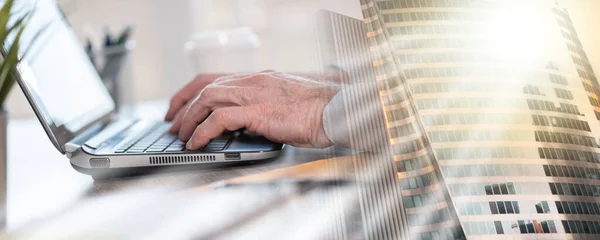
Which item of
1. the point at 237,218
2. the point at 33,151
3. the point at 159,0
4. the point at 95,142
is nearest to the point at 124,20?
the point at 159,0

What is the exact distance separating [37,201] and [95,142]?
0.16m

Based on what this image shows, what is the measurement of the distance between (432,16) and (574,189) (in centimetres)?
18

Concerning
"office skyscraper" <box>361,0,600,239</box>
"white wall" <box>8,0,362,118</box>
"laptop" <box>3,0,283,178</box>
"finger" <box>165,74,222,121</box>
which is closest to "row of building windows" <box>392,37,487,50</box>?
"office skyscraper" <box>361,0,600,239</box>

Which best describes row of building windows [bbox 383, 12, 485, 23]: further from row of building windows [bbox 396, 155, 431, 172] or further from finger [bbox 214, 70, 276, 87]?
finger [bbox 214, 70, 276, 87]

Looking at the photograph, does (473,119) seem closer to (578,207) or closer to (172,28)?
(578,207)

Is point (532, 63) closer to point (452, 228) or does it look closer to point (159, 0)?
point (452, 228)

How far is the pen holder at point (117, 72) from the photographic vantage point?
182 cm

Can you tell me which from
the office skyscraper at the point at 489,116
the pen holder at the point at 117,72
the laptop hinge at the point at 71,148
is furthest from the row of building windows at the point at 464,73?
the pen holder at the point at 117,72

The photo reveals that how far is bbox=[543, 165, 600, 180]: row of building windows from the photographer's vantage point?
45 centimetres

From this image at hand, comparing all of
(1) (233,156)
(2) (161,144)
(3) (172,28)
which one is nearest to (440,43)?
(1) (233,156)

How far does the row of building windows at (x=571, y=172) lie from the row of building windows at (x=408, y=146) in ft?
0.29

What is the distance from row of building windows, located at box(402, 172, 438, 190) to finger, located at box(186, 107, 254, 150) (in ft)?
1.18

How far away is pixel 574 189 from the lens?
0.45 meters

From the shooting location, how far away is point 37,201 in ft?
2.37
